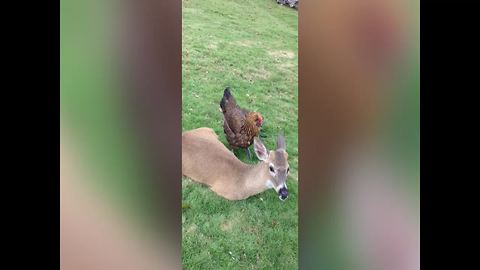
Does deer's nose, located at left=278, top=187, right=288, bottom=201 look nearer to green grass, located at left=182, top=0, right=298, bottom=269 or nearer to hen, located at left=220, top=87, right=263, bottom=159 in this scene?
green grass, located at left=182, top=0, right=298, bottom=269

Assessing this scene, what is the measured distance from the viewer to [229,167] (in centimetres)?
324

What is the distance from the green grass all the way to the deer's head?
0.13ft

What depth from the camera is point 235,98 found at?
3248mm

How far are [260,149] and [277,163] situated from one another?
0.16 m

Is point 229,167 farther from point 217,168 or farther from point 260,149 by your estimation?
point 260,149

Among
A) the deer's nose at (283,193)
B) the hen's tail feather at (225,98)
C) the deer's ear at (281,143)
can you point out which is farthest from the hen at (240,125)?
the deer's nose at (283,193)

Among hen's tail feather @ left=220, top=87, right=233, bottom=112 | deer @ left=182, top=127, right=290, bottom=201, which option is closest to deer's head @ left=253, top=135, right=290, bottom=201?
deer @ left=182, top=127, right=290, bottom=201

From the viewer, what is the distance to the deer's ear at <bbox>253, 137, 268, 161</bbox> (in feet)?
10.8

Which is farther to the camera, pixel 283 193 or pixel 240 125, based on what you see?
pixel 240 125

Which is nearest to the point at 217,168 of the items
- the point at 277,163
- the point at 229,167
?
the point at 229,167
